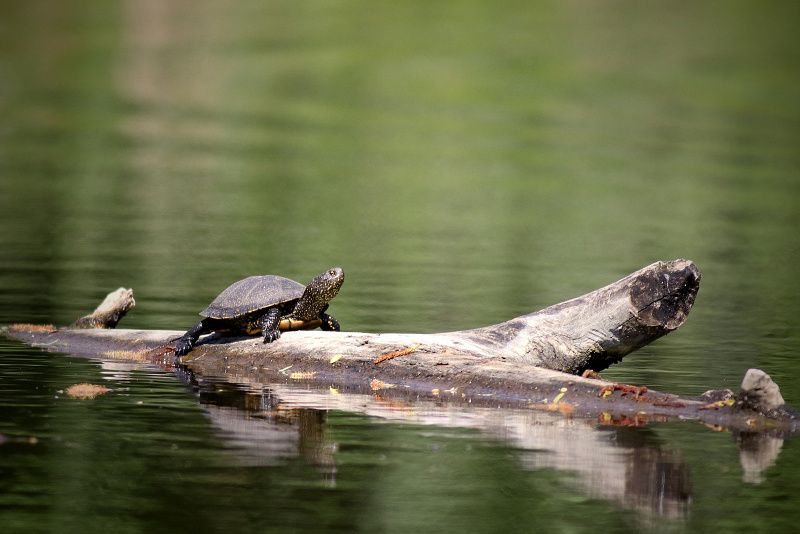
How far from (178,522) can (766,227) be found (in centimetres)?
3305

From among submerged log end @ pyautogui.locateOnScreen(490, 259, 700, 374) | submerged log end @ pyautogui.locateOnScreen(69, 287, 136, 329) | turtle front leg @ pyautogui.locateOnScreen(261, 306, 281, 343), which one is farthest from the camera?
submerged log end @ pyautogui.locateOnScreen(69, 287, 136, 329)

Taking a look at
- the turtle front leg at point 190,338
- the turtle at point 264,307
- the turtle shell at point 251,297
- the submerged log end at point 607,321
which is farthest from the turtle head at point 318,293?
the submerged log end at point 607,321

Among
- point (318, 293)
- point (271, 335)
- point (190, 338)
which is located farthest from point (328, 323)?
point (190, 338)

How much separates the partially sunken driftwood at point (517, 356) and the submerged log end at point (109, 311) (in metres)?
1.38

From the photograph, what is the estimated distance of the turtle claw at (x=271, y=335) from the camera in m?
11.9

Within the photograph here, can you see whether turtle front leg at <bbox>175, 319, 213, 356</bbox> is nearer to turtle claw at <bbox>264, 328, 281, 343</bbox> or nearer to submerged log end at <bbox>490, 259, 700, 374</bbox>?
turtle claw at <bbox>264, 328, 281, 343</bbox>

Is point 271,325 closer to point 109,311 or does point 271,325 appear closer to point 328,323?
point 328,323

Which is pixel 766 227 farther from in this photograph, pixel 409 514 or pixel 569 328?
pixel 409 514

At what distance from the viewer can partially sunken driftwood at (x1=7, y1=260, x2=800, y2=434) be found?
32.4 ft

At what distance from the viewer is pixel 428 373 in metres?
10.6

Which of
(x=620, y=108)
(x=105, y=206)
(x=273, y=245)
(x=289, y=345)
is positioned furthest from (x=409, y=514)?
(x=620, y=108)

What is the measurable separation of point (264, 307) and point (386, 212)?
100 ft

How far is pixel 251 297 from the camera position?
12.1m

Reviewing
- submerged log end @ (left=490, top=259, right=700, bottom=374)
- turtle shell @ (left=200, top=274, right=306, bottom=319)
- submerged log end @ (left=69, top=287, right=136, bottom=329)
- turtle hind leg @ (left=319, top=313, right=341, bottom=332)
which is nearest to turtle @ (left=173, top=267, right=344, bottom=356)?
turtle shell @ (left=200, top=274, right=306, bottom=319)
